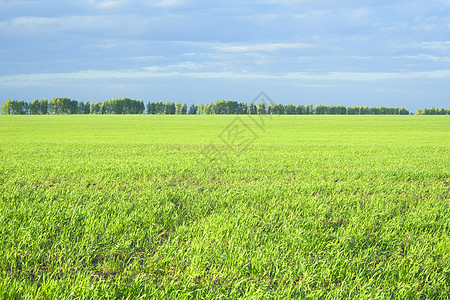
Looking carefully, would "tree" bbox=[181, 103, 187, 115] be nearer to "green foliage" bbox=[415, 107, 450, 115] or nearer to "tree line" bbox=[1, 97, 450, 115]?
"tree line" bbox=[1, 97, 450, 115]

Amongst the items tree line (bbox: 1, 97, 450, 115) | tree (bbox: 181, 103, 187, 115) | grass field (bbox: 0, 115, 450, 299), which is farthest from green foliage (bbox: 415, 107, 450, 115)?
grass field (bbox: 0, 115, 450, 299)

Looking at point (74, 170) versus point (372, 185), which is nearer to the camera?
point (372, 185)

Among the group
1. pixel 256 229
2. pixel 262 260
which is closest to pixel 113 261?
pixel 262 260

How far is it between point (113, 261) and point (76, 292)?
912 millimetres

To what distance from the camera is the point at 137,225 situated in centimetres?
665

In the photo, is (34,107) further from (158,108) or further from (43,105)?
(158,108)

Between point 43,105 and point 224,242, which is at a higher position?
point 43,105

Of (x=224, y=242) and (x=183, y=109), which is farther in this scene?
(x=183, y=109)

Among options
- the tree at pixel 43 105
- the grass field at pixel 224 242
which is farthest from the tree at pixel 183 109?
the grass field at pixel 224 242

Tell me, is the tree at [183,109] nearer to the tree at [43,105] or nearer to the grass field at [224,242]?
the tree at [43,105]

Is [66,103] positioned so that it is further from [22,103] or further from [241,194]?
[241,194]

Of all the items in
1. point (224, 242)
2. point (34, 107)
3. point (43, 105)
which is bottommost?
point (224, 242)

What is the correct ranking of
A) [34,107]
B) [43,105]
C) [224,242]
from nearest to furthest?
1. [224,242]
2. [34,107]
3. [43,105]

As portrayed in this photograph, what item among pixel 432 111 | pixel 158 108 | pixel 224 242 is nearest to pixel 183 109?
pixel 158 108
